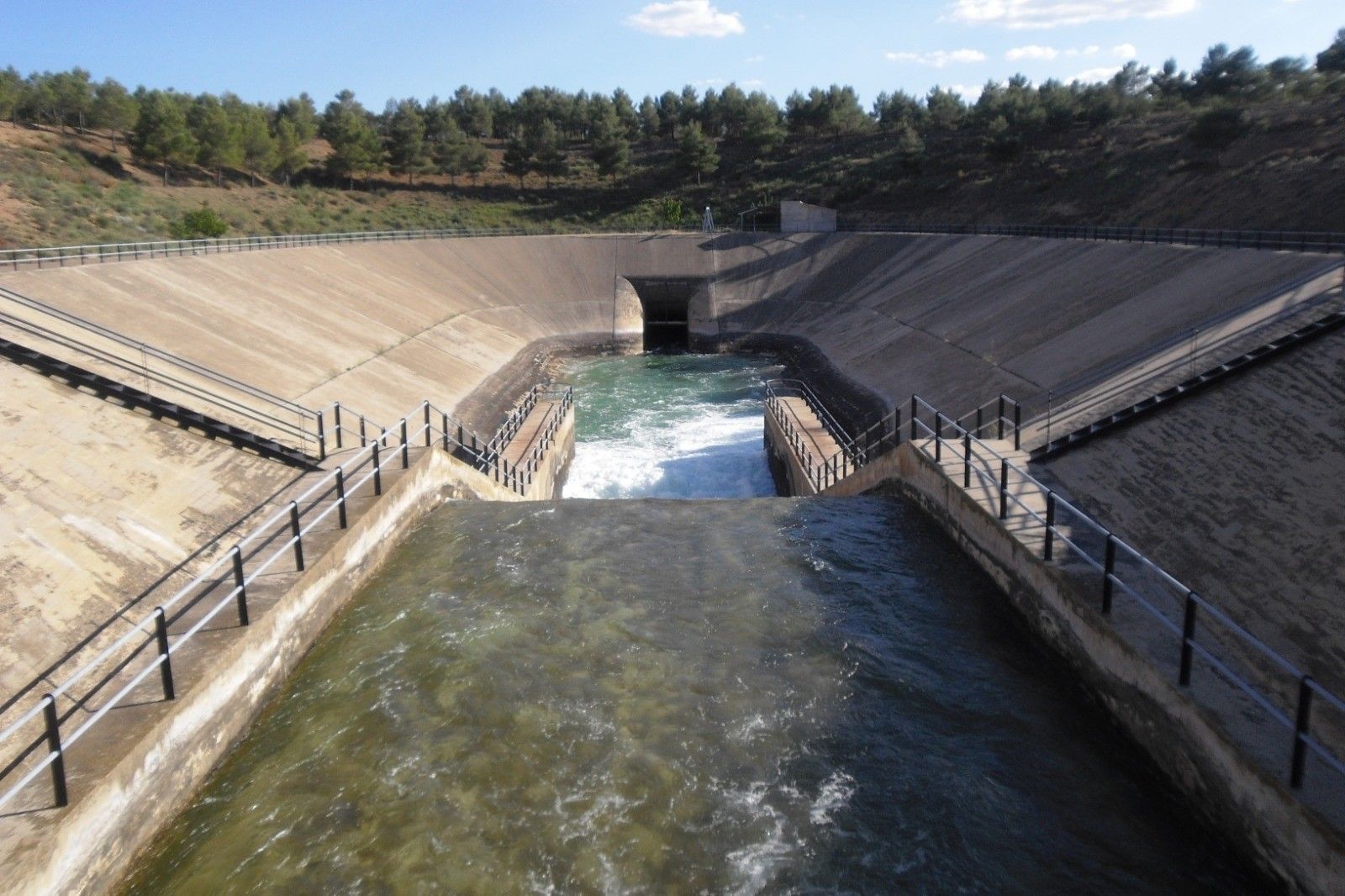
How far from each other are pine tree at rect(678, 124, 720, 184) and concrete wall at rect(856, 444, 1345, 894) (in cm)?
8304

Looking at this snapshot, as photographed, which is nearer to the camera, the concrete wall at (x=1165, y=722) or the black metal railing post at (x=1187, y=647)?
the concrete wall at (x=1165, y=722)

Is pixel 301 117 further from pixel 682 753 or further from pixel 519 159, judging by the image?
pixel 682 753

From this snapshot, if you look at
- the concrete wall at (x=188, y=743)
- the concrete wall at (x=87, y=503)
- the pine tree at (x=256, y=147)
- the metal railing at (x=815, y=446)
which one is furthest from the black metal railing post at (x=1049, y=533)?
the pine tree at (x=256, y=147)

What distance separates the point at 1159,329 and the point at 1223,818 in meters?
19.4

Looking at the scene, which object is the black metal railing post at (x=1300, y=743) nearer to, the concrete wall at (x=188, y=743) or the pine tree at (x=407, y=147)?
the concrete wall at (x=188, y=743)

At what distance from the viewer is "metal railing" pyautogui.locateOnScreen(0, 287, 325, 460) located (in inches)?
766

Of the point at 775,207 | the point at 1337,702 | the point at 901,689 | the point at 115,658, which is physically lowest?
the point at 115,658

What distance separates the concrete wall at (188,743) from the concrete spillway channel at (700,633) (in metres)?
0.03

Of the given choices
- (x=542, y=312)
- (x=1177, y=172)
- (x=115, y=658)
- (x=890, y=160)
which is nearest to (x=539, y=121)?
(x=890, y=160)

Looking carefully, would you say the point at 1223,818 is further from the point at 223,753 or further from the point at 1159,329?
the point at 1159,329

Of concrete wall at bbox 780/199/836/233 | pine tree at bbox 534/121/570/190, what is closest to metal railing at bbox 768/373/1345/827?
concrete wall at bbox 780/199/836/233

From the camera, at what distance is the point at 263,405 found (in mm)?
22625

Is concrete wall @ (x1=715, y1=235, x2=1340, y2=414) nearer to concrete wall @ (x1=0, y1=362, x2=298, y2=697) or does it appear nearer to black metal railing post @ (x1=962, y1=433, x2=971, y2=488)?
black metal railing post @ (x1=962, y1=433, x2=971, y2=488)

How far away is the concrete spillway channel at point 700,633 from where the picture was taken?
6512 millimetres
